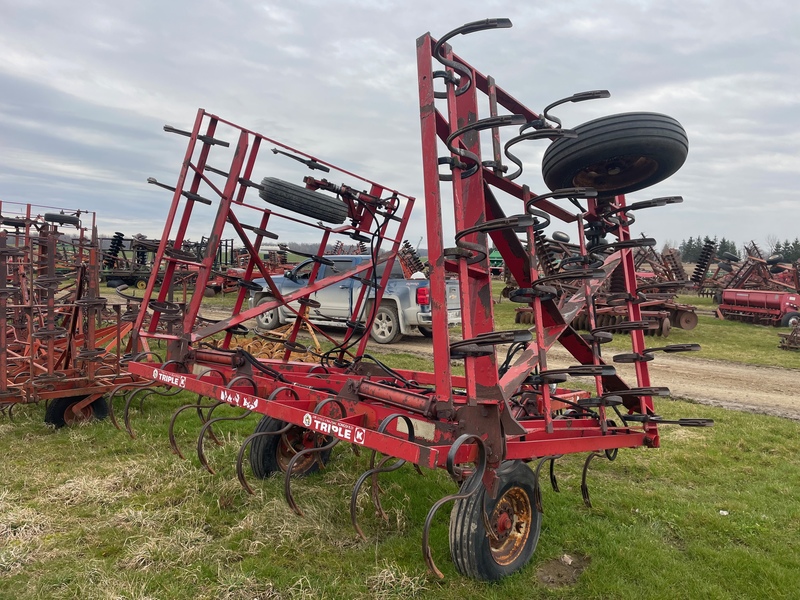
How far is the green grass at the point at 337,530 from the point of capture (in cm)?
286

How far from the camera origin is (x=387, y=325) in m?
12.1

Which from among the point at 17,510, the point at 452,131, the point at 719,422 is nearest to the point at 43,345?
the point at 17,510

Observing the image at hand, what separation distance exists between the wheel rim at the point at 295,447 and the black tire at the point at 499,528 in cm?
185

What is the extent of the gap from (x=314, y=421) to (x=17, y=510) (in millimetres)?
2272

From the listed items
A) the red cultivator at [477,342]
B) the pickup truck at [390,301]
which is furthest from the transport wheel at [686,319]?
the red cultivator at [477,342]

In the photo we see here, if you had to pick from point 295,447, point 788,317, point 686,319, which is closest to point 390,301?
point 295,447

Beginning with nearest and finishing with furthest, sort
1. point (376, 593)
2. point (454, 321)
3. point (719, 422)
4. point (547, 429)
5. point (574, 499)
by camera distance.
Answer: point (376, 593)
point (547, 429)
point (574, 499)
point (719, 422)
point (454, 321)

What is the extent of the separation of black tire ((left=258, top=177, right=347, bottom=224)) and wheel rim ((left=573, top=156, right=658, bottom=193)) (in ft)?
6.72

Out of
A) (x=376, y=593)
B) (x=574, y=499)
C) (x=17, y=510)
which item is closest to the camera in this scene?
(x=376, y=593)

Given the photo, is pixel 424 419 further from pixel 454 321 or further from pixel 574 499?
pixel 454 321

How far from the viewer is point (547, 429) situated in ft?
10.0

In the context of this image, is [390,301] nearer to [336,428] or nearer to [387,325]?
[387,325]

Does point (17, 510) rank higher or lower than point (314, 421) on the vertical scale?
lower

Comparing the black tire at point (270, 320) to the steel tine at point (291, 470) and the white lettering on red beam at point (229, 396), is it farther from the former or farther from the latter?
the steel tine at point (291, 470)
